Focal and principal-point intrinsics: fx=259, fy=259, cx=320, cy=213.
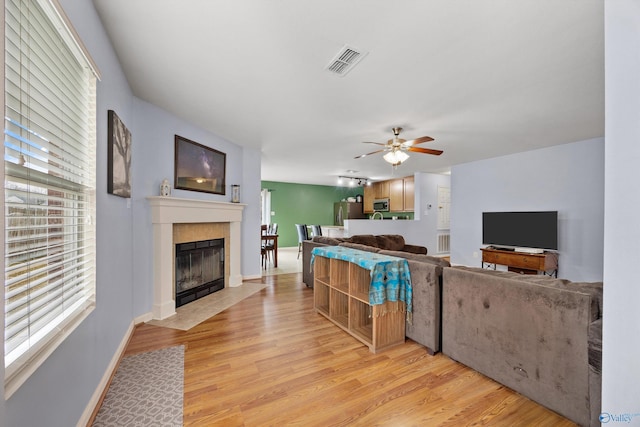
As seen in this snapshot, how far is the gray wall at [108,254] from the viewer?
1.10 m

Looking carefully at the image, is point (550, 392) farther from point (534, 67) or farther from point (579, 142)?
point (579, 142)

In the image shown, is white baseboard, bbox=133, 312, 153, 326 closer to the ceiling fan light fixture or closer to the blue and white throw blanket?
the blue and white throw blanket

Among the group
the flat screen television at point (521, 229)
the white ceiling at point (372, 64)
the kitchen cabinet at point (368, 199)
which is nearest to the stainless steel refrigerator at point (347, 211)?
the kitchen cabinet at point (368, 199)

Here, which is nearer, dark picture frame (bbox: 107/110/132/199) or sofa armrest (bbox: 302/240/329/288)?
dark picture frame (bbox: 107/110/132/199)

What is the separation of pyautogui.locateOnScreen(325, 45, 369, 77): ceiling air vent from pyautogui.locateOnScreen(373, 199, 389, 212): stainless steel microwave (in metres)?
6.26

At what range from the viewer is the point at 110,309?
196 cm

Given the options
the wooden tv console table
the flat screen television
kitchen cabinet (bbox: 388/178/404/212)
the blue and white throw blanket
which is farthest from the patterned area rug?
kitchen cabinet (bbox: 388/178/404/212)

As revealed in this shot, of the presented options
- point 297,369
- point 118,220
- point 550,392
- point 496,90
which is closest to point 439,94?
point 496,90

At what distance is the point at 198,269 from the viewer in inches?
149

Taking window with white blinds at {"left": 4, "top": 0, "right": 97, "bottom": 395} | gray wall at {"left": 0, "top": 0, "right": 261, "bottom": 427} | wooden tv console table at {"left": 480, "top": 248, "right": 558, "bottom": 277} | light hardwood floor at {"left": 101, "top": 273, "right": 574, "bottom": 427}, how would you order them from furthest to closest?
wooden tv console table at {"left": 480, "top": 248, "right": 558, "bottom": 277}
light hardwood floor at {"left": 101, "top": 273, "right": 574, "bottom": 427}
gray wall at {"left": 0, "top": 0, "right": 261, "bottom": 427}
window with white blinds at {"left": 4, "top": 0, "right": 97, "bottom": 395}

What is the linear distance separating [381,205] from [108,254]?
734cm

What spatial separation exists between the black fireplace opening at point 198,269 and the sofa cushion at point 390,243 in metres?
2.90

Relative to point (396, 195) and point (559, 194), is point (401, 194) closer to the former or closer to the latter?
point (396, 195)

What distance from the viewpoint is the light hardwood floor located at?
154 centimetres
